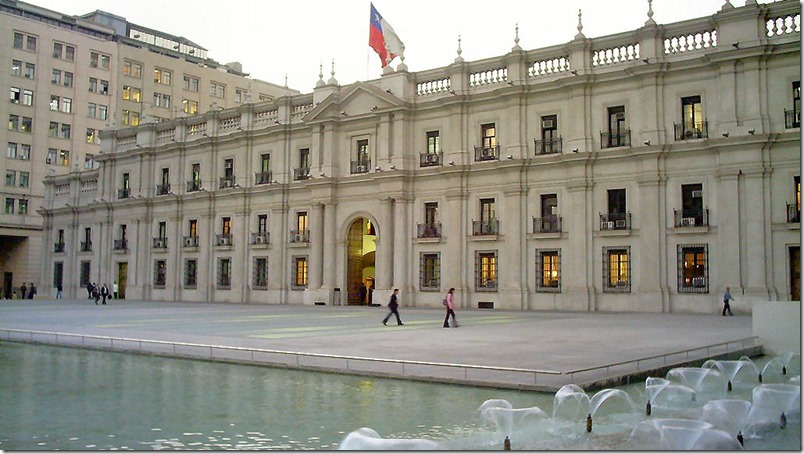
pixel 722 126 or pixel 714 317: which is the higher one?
pixel 722 126

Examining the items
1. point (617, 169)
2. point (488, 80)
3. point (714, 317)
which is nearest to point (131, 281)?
point (488, 80)

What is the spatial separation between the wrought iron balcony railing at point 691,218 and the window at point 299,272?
22481 mm

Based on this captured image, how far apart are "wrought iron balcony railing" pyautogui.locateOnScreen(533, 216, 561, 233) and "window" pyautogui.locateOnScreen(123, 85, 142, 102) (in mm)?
53981

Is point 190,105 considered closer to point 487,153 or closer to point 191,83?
point 191,83

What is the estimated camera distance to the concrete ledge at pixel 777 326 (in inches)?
674

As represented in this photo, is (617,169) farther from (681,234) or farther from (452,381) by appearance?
(452,381)

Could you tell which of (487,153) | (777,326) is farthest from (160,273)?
(777,326)

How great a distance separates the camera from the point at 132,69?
76.2m

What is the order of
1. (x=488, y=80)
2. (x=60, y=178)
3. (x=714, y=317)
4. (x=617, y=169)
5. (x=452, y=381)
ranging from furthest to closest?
(x=60, y=178), (x=488, y=80), (x=617, y=169), (x=714, y=317), (x=452, y=381)

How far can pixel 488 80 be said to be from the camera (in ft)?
130

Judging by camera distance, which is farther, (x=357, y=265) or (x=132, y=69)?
(x=132, y=69)

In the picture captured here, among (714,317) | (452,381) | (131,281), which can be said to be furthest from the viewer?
(131,281)

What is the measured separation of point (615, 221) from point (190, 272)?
30768 mm

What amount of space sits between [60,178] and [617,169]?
4884cm
